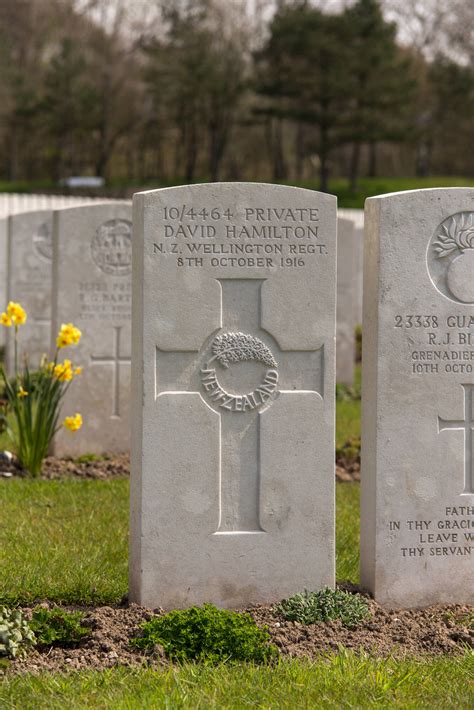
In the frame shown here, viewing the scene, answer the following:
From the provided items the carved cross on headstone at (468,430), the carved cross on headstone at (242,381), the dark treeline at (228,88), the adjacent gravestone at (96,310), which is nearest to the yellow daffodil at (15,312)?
the adjacent gravestone at (96,310)

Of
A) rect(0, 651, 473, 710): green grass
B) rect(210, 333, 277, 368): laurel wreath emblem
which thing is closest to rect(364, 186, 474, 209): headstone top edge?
rect(210, 333, 277, 368): laurel wreath emblem

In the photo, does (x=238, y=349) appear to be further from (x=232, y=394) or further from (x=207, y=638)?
(x=207, y=638)

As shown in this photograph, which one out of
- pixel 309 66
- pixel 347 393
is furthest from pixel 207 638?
pixel 309 66

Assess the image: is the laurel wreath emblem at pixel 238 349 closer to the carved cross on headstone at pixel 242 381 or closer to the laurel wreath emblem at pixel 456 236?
the carved cross on headstone at pixel 242 381

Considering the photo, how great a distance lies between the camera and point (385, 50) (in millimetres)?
34188

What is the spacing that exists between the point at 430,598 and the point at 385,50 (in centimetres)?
3149

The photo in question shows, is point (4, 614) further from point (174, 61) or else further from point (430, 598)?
point (174, 61)

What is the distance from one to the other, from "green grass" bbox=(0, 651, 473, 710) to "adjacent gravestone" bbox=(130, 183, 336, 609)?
783mm

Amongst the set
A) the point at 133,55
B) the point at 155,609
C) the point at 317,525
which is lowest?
the point at 155,609

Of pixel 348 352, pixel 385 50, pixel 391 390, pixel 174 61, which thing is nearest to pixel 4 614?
pixel 391 390

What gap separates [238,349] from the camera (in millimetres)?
4590

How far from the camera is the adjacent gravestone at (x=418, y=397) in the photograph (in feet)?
15.2

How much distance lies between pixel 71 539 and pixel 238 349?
5.40 feet

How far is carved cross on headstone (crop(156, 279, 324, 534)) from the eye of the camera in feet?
15.0
